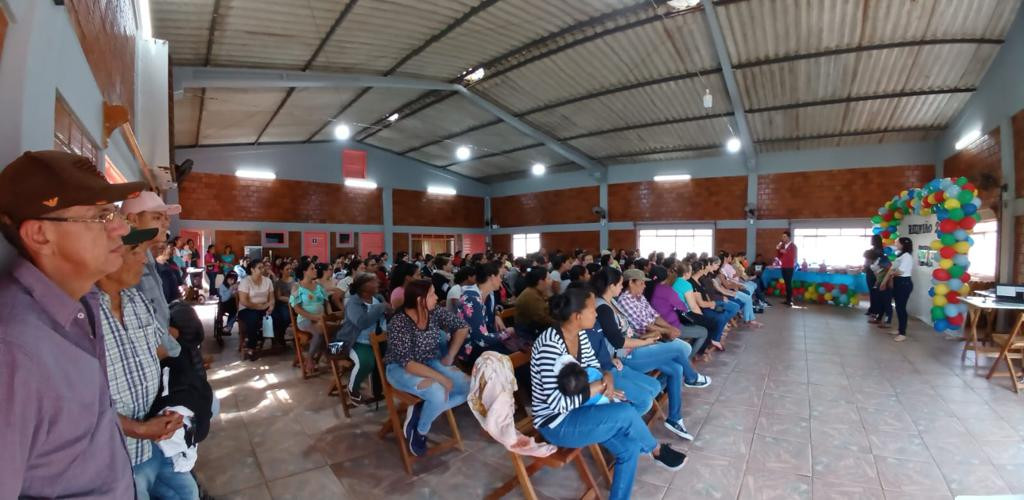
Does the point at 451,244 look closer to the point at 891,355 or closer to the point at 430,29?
the point at 430,29

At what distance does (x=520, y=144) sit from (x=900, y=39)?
28.1 ft

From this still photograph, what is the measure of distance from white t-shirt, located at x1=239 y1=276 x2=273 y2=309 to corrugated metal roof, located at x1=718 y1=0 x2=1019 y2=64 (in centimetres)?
746

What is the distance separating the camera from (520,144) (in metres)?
12.9

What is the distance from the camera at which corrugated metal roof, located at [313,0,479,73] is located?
19.8 ft

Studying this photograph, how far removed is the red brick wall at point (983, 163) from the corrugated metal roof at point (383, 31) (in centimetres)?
819

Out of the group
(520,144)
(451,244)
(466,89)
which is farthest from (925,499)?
(451,244)

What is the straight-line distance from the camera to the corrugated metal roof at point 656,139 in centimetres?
1027

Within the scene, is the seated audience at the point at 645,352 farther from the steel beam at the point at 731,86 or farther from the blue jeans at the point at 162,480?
the steel beam at the point at 731,86

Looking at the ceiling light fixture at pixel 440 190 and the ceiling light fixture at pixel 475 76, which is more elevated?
the ceiling light fixture at pixel 475 76

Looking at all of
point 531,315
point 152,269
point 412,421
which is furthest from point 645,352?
point 152,269

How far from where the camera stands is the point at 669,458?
264cm

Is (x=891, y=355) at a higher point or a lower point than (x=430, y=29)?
lower

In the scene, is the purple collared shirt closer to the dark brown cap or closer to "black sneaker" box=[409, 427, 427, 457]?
the dark brown cap

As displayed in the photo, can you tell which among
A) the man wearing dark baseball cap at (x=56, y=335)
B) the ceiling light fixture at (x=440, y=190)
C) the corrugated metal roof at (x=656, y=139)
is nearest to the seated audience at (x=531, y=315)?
the man wearing dark baseball cap at (x=56, y=335)
